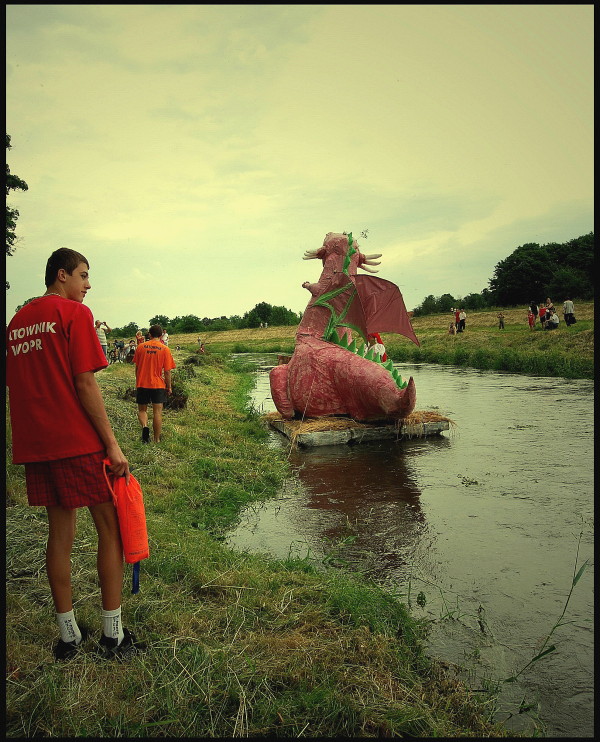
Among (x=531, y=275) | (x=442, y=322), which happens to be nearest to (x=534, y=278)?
(x=531, y=275)

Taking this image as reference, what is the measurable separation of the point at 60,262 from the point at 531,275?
1894 inches

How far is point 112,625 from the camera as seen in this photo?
100 inches

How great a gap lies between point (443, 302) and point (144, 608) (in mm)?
44447

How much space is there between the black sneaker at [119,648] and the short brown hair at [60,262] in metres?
1.66

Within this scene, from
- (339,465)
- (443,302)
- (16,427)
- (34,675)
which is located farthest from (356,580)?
(443,302)

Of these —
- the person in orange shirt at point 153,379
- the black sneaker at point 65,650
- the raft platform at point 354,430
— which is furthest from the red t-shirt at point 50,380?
the raft platform at point 354,430

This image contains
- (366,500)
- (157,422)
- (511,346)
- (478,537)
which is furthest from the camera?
(511,346)

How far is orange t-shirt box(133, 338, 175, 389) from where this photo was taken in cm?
732

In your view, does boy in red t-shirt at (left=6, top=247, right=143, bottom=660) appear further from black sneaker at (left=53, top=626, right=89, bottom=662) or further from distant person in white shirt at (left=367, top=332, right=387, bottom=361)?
distant person in white shirt at (left=367, top=332, right=387, bottom=361)

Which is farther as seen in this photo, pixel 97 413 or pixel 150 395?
pixel 150 395

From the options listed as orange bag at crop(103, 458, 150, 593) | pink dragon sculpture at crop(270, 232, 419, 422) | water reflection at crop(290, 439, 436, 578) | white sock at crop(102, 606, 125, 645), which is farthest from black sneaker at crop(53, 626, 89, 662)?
pink dragon sculpture at crop(270, 232, 419, 422)

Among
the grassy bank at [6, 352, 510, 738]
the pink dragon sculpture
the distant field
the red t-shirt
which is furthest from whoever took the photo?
the distant field

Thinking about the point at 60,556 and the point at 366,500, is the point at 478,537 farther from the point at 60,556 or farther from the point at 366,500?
the point at 60,556

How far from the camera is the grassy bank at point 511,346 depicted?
1638 centimetres
